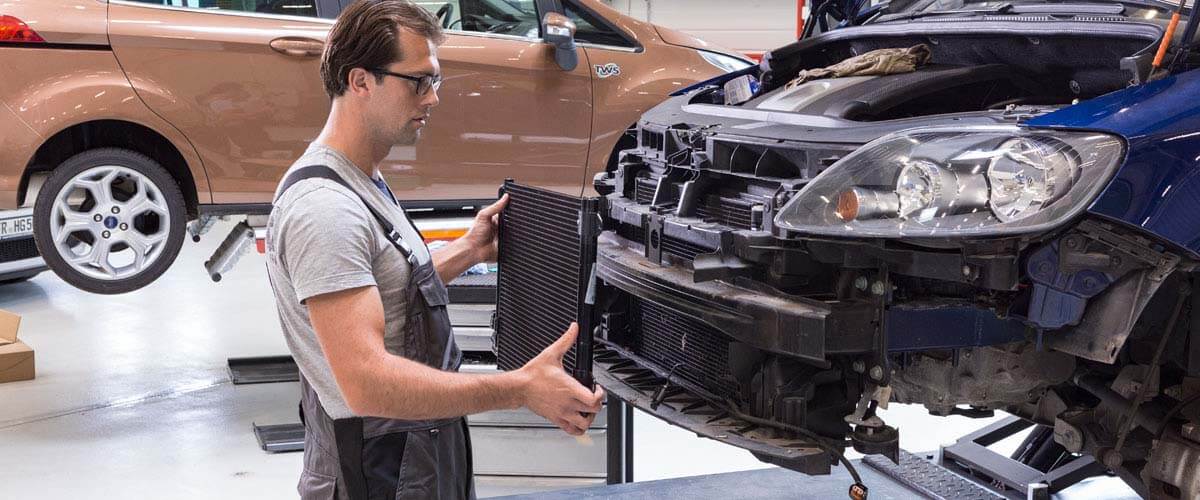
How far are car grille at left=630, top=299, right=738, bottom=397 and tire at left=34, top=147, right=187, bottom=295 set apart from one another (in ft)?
8.13

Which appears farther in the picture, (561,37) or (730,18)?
(730,18)

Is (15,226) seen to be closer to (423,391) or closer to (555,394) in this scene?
(423,391)

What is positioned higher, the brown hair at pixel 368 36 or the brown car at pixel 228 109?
the brown hair at pixel 368 36

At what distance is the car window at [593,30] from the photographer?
539 cm

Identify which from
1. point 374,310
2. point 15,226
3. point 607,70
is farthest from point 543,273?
point 15,226

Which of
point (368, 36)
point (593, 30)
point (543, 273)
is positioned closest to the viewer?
point (368, 36)

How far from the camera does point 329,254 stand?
6.07 feet

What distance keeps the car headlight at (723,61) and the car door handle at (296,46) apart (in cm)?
176

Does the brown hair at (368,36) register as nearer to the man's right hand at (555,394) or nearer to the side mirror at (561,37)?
the man's right hand at (555,394)

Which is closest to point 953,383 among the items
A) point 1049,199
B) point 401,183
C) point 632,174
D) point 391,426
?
point 1049,199

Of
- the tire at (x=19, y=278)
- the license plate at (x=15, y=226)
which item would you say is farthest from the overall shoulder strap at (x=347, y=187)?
the tire at (x=19, y=278)

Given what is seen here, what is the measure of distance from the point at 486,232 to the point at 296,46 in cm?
249

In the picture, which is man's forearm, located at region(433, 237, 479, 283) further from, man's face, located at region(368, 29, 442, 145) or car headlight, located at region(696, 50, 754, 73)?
car headlight, located at region(696, 50, 754, 73)

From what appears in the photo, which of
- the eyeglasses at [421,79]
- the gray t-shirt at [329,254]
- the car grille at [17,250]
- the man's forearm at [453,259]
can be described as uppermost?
the eyeglasses at [421,79]
